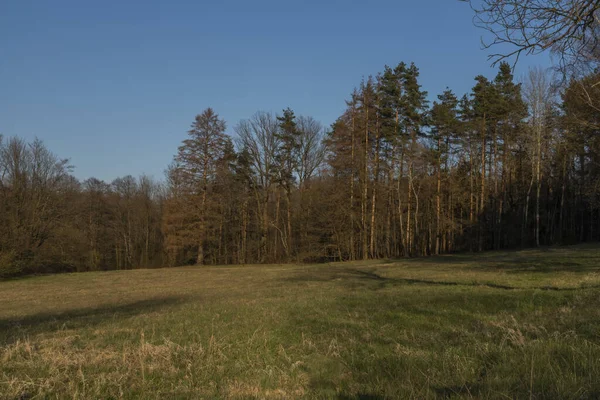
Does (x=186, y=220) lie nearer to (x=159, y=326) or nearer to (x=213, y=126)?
(x=213, y=126)

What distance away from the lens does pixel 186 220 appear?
41.2 metres

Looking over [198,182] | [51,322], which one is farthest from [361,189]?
[51,322]

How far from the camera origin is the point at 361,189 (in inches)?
1544

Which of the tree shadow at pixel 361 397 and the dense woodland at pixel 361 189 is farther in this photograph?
the dense woodland at pixel 361 189

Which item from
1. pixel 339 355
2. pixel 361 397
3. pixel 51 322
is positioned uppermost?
pixel 361 397

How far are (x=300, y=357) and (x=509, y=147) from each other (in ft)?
156

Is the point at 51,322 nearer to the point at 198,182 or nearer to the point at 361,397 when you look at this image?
the point at 361,397

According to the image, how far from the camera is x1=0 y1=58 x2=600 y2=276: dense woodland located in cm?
3875

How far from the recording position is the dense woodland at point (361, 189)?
127 feet

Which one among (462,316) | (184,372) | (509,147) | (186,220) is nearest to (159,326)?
(184,372)

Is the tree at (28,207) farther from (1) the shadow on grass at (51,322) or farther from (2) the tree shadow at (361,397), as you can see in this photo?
(2) the tree shadow at (361,397)

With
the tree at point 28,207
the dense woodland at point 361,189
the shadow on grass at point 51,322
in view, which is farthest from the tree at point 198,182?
the shadow on grass at point 51,322

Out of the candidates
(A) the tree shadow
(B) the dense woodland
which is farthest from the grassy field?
(B) the dense woodland

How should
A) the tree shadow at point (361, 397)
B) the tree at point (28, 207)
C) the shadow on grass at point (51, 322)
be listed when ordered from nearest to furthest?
the tree shadow at point (361, 397), the shadow on grass at point (51, 322), the tree at point (28, 207)
